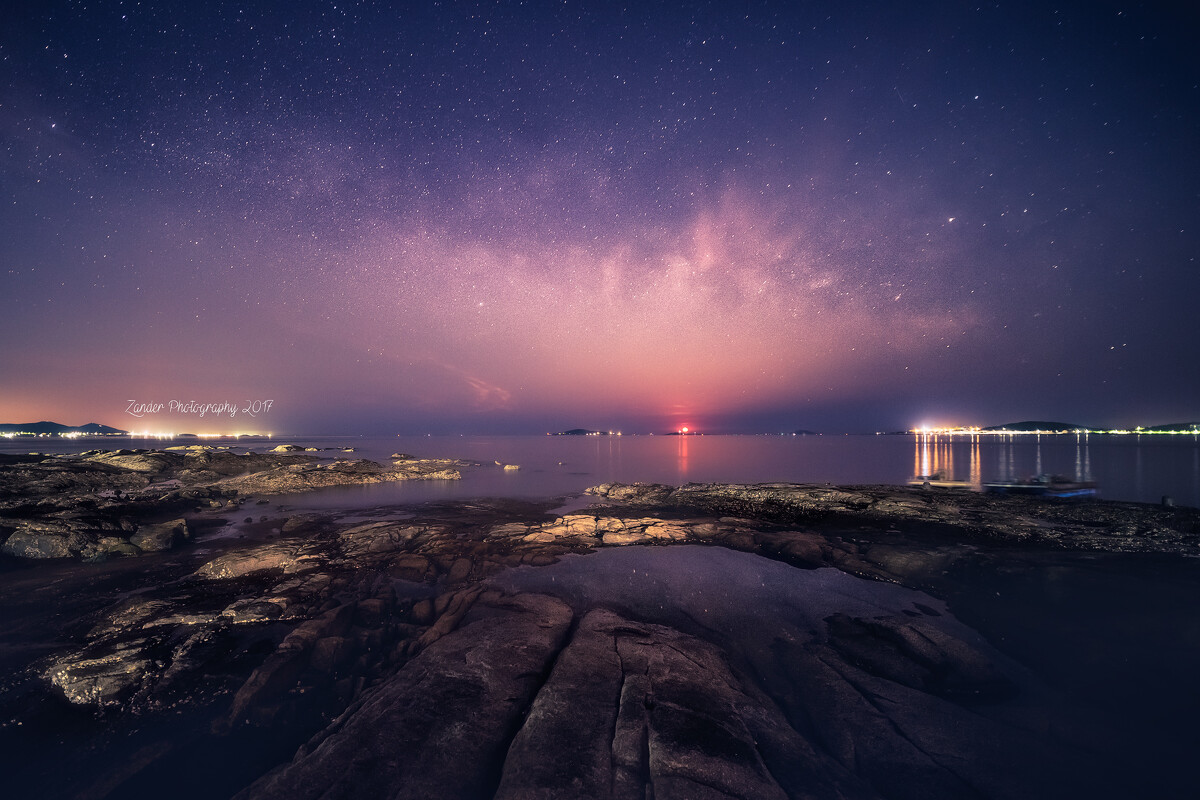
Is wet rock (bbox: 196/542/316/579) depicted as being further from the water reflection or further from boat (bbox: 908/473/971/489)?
the water reflection

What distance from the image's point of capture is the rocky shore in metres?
5.12

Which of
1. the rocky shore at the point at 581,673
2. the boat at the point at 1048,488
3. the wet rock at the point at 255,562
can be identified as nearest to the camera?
the rocky shore at the point at 581,673

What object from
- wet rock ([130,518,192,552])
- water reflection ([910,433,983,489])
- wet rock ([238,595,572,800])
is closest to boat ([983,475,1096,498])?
water reflection ([910,433,983,489])

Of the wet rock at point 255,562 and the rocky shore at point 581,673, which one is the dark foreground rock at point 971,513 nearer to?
the rocky shore at point 581,673

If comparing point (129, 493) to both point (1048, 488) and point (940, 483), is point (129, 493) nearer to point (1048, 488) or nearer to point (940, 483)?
point (940, 483)

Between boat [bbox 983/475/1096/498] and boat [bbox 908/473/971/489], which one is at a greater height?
boat [bbox 983/475/1096/498]

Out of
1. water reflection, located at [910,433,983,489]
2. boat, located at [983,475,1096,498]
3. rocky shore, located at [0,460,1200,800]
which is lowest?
water reflection, located at [910,433,983,489]

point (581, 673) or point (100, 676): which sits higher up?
point (581, 673)

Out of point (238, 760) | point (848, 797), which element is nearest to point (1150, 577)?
point (848, 797)

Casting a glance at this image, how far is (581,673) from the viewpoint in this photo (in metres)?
6.60

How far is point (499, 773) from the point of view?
16.2 feet

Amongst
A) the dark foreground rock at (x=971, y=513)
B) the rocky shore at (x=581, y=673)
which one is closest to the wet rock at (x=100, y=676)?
the rocky shore at (x=581, y=673)

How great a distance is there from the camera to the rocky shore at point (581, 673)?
512 cm

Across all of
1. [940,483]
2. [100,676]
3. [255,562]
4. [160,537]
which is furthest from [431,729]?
[940,483]
